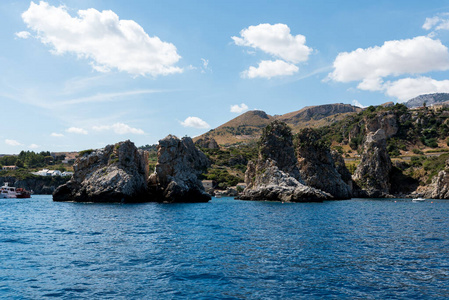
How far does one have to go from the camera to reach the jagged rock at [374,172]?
112 metres

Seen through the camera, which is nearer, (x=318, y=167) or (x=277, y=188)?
(x=277, y=188)

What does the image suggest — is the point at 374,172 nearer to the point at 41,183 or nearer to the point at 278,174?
the point at 278,174

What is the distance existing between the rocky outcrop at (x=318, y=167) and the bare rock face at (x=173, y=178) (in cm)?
3305

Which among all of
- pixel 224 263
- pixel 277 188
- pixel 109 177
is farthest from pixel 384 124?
pixel 224 263

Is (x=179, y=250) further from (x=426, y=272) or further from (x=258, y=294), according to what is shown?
(x=426, y=272)

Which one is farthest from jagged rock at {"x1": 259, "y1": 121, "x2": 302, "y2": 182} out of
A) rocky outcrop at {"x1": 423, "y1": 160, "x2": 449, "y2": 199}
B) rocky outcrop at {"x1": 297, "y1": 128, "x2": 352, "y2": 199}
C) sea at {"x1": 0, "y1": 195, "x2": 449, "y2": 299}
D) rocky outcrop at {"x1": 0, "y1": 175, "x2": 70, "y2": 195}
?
rocky outcrop at {"x1": 0, "y1": 175, "x2": 70, "y2": 195}

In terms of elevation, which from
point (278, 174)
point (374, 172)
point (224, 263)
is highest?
point (374, 172)

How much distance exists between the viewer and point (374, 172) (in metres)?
112

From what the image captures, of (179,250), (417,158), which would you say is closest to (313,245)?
(179,250)

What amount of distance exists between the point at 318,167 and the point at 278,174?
23127 mm

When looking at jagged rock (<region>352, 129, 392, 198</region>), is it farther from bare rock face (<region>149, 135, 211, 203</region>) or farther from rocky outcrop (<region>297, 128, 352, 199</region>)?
bare rock face (<region>149, 135, 211, 203</region>)

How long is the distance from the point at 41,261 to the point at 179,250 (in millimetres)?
8596

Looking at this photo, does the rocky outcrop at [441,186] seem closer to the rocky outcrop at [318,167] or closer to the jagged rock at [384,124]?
the rocky outcrop at [318,167]

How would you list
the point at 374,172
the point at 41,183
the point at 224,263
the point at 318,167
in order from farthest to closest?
the point at 41,183 → the point at 374,172 → the point at 318,167 → the point at 224,263
